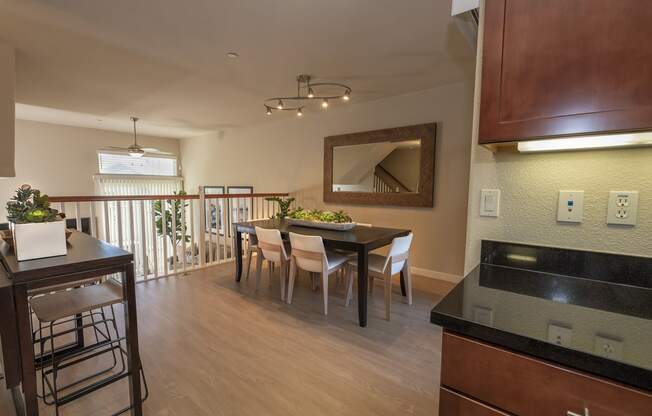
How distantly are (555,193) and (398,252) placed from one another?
59.3 inches

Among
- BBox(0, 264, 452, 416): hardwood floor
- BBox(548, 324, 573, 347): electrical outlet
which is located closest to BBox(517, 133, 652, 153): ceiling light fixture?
BBox(548, 324, 573, 347): electrical outlet

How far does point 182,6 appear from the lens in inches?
76.3

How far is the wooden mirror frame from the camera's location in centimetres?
355

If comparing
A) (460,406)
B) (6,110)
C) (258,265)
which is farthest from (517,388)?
(6,110)

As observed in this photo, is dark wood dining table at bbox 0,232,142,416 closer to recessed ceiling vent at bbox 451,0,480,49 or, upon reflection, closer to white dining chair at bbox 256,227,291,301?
white dining chair at bbox 256,227,291,301

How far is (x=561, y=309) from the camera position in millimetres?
799

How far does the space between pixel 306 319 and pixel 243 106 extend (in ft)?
11.0

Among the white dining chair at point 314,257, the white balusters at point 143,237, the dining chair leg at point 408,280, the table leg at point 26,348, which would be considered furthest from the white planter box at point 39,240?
the dining chair leg at point 408,280

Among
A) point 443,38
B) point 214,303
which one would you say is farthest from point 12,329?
point 443,38

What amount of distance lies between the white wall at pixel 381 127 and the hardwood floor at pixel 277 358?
0.82m

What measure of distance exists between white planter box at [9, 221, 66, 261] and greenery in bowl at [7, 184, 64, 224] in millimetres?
44

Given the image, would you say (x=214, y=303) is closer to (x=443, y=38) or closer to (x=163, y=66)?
(x=163, y=66)

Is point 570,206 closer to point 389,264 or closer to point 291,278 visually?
point 389,264

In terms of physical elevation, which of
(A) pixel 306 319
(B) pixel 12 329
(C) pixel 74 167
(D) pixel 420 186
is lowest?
(A) pixel 306 319
